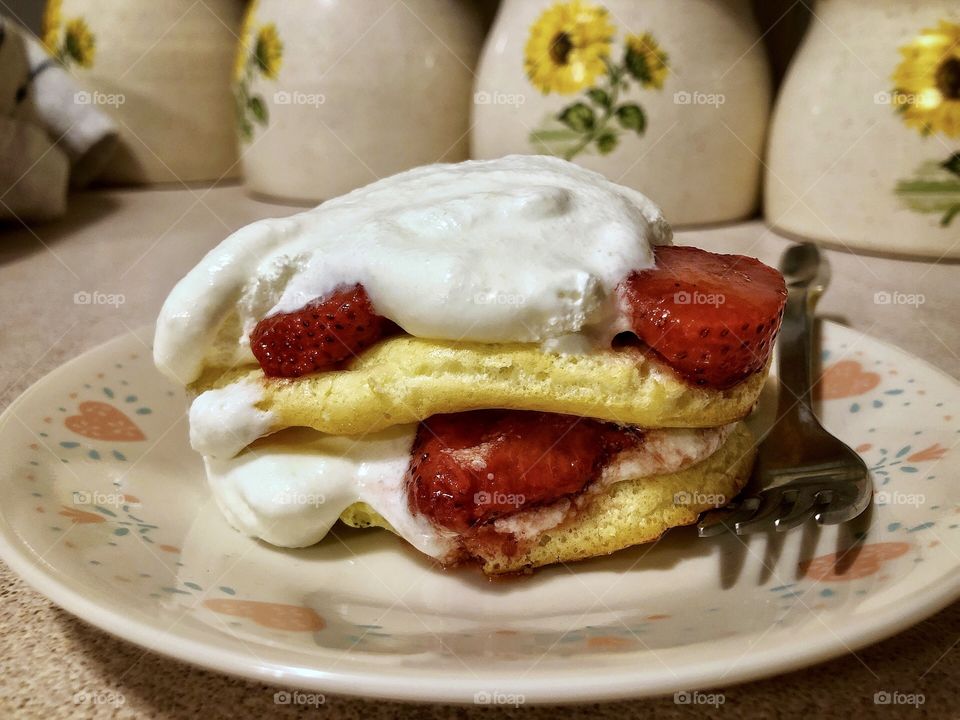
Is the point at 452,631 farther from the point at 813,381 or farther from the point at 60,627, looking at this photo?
the point at 813,381

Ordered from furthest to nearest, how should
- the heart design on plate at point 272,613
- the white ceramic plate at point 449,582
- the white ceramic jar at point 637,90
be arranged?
1. the white ceramic jar at point 637,90
2. the heart design on plate at point 272,613
3. the white ceramic plate at point 449,582

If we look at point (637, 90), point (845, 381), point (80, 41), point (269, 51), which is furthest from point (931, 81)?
point (80, 41)

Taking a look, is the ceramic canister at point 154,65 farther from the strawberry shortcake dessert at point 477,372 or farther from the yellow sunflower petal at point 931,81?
the yellow sunflower petal at point 931,81

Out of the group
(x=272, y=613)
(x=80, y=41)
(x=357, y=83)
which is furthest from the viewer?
(x=80, y=41)

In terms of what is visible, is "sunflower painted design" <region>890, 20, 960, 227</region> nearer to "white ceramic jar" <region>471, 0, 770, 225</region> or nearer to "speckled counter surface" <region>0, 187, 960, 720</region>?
"speckled counter surface" <region>0, 187, 960, 720</region>

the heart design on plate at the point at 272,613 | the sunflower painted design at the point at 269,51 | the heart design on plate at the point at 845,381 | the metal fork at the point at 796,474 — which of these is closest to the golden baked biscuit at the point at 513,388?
the metal fork at the point at 796,474

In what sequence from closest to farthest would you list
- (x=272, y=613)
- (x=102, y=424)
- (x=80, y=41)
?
(x=272, y=613)
(x=102, y=424)
(x=80, y=41)

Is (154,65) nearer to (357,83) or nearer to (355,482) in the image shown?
(357,83)
